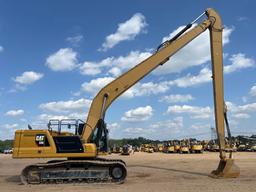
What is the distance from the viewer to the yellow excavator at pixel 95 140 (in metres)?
21.2

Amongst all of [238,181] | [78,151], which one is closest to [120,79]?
[78,151]

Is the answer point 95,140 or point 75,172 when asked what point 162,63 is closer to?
point 95,140

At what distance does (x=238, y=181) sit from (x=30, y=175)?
Answer: 9.96m

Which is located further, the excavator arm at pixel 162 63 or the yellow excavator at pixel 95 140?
the excavator arm at pixel 162 63

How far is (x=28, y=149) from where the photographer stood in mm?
21203

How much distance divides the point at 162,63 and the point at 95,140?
5.66 metres

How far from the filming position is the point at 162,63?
23.9 meters

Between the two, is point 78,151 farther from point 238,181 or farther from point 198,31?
point 198,31

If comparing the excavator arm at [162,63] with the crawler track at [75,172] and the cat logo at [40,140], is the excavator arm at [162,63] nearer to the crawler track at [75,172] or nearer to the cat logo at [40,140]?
the crawler track at [75,172]

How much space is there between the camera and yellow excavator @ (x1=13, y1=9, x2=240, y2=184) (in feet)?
69.4

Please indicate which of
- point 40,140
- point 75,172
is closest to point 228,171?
point 75,172

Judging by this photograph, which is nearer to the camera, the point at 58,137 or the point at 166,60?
the point at 58,137

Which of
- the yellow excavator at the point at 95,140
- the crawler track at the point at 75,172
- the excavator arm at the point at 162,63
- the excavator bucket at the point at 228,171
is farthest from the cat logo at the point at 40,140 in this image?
the excavator bucket at the point at 228,171

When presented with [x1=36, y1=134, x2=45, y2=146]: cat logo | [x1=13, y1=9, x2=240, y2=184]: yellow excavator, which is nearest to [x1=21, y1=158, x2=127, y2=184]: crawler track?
[x1=13, y1=9, x2=240, y2=184]: yellow excavator
